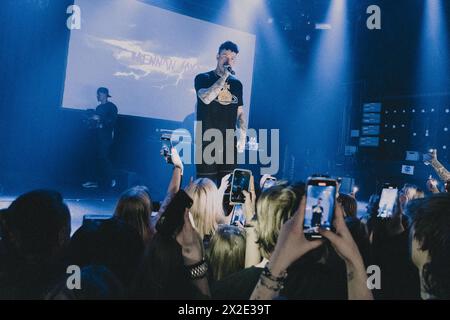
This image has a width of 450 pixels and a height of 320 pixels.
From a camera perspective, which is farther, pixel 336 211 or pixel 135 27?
pixel 135 27

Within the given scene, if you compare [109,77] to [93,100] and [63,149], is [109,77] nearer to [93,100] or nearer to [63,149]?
[93,100]

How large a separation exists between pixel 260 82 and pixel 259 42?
0.94 m

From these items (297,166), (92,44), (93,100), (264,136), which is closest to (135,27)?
(92,44)

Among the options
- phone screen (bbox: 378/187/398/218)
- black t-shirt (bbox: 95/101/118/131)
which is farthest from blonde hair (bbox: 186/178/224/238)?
black t-shirt (bbox: 95/101/118/131)

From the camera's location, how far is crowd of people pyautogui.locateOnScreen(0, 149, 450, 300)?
1235 millimetres

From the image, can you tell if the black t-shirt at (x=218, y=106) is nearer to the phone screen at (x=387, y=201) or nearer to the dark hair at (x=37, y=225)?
the phone screen at (x=387, y=201)

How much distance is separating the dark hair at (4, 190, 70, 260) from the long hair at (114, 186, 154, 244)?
533mm

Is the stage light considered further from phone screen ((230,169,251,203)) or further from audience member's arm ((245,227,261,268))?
audience member's arm ((245,227,261,268))

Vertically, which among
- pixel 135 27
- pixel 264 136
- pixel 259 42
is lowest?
pixel 264 136

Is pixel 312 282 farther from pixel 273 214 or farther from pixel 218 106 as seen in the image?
pixel 218 106

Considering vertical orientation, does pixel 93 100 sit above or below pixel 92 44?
below

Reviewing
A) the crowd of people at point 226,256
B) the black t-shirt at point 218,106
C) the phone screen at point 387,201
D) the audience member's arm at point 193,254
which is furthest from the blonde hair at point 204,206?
the black t-shirt at point 218,106

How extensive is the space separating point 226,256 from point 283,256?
0.56 metres

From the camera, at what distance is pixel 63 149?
256 inches
